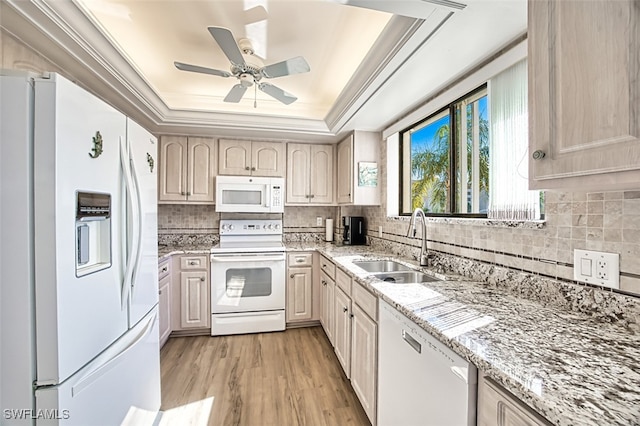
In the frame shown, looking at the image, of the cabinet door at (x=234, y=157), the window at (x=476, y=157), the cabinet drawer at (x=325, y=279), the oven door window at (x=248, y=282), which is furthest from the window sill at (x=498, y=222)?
the cabinet door at (x=234, y=157)

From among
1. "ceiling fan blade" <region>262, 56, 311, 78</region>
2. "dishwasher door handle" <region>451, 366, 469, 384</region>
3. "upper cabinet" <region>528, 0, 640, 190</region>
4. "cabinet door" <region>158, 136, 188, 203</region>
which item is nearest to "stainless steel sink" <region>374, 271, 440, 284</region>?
"dishwasher door handle" <region>451, 366, 469, 384</region>

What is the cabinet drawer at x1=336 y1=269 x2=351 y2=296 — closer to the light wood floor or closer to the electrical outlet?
the light wood floor

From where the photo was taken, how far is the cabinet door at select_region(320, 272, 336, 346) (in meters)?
A: 2.49

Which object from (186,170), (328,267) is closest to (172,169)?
(186,170)

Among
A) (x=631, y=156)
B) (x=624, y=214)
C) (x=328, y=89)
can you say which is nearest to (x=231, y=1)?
(x=328, y=89)

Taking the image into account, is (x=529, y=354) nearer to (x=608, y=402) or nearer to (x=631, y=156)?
(x=608, y=402)

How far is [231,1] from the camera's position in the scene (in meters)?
1.60

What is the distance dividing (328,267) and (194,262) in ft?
4.48

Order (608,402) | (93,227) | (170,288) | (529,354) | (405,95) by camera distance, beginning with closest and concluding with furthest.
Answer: (608,402) → (529,354) → (93,227) → (405,95) → (170,288)

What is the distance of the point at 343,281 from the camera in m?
2.14

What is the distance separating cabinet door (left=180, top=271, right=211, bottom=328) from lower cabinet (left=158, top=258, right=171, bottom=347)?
137 millimetres

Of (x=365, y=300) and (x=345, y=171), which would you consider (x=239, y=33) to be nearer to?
(x=345, y=171)

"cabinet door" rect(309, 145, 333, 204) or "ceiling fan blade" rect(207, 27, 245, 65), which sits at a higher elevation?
"ceiling fan blade" rect(207, 27, 245, 65)

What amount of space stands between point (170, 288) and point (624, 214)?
313 cm
